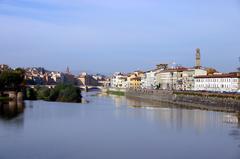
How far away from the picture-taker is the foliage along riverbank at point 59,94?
31.7 metres

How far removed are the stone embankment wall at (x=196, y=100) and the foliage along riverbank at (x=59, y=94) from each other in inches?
252

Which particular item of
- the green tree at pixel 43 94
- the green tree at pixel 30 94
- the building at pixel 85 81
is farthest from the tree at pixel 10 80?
the building at pixel 85 81

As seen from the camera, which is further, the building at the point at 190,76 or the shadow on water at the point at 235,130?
the building at the point at 190,76

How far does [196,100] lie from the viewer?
29906mm

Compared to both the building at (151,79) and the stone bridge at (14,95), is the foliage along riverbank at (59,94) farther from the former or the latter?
the building at (151,79)

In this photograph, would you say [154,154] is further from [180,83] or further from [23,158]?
[180,83]

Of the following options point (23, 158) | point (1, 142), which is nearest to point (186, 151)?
point (23, 158)

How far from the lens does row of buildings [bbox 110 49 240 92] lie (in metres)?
34.4

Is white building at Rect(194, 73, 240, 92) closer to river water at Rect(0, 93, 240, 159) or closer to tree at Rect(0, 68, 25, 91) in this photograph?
tree at Rect(0, 68, 25, 91)

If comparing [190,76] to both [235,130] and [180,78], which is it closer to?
[180,78]

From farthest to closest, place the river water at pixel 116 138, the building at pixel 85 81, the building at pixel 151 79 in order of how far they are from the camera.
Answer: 1. the building at pixel 85 81
2. the building at pixel 151 79
3. the river water at pixel 116 138

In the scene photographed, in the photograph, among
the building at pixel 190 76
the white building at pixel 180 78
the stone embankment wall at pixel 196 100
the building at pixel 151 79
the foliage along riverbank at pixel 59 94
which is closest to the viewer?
the stone embankment wall at pixel 196 100

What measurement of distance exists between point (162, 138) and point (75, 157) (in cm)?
361

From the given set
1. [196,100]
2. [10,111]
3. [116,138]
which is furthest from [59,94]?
[116,138]
